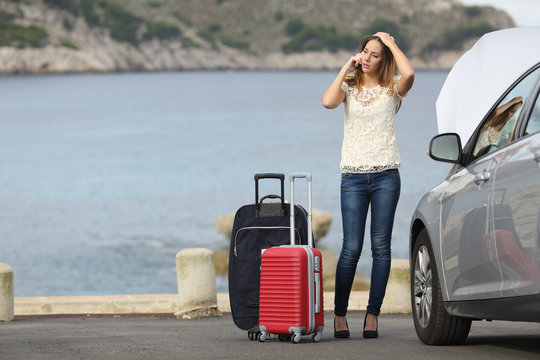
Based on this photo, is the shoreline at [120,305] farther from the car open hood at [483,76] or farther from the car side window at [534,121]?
the car side window at [534,121]

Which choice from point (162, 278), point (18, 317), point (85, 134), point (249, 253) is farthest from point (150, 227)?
point (85, 134)

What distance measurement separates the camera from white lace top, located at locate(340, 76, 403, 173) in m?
6.80

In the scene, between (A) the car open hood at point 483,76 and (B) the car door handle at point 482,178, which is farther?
(A) the car open hood at point 483,76

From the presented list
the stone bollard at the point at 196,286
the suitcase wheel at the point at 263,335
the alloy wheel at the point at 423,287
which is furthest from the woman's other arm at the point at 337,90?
the stone bollard at the point at 196,286

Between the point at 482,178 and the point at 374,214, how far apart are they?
54.3 inches

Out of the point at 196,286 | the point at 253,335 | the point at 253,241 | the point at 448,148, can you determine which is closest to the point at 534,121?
the point at 448,148

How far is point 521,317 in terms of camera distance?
5.03 metres

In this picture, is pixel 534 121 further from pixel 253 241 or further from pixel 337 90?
pixel 253 241

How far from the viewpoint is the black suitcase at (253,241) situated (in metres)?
6.77

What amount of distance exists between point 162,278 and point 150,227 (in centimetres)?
1515

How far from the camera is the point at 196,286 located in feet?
35.2

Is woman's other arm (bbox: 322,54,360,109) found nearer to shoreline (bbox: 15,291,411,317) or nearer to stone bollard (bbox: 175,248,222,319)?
stone bollard (bbox: 175,248,222,319)

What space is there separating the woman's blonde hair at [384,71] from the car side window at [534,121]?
64.2 inches

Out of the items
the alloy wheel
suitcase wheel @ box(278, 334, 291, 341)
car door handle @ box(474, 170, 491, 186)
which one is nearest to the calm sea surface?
suitcase wheel @ box(278, 334, 291, 341)
